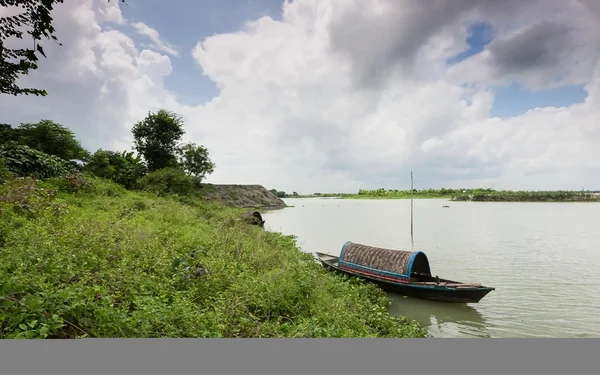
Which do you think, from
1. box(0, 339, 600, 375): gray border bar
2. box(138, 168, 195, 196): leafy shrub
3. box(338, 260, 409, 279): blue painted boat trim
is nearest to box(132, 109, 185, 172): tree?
box(138, 168, 195, 196): leafy shrub

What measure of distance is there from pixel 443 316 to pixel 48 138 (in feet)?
52.6

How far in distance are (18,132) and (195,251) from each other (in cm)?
1280

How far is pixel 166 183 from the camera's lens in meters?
18.4

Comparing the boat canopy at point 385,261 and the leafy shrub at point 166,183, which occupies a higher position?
the leafy shrub at point 166,183

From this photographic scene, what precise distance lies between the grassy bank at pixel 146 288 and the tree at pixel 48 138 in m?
7.59

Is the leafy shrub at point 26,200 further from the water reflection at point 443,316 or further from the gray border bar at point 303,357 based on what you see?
the water reflection at point 443,316

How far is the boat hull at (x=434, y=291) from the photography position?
22.0 ft

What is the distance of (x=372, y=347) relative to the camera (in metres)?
1.71

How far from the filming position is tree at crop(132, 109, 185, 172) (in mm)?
21938

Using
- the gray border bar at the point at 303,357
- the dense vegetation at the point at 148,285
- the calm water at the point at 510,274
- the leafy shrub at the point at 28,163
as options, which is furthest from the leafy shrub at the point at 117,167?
the gray border bar at the point at 303,357

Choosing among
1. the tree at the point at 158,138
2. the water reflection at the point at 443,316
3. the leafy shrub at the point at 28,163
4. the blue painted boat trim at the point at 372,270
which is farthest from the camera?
the tree at the point at 158,138

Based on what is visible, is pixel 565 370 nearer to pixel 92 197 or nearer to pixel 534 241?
pixel 92 197

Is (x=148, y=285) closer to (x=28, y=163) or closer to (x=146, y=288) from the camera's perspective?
(x=146, y=288)

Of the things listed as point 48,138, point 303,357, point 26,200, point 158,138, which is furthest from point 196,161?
point 303,357
